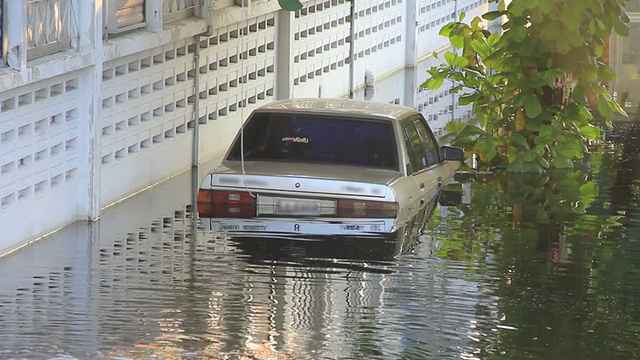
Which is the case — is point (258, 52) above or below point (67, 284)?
above

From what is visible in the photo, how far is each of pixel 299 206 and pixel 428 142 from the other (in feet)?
7.39

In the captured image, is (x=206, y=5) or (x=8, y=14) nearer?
(x=8, y=14)

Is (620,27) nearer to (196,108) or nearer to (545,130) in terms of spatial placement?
(545,130)

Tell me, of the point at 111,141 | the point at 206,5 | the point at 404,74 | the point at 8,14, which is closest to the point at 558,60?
the point at 206,5

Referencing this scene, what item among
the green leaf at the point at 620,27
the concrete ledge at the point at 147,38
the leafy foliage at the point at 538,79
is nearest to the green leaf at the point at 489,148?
the leafy foliage at the point at 538,79

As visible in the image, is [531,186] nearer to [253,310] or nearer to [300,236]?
[300,236]

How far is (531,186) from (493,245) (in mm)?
3662

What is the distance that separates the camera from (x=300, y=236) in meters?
12.5

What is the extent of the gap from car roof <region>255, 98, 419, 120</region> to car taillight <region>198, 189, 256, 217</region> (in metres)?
1.04

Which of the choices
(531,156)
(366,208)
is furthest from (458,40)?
(366,208)

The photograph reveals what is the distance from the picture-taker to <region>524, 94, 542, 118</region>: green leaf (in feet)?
55.8

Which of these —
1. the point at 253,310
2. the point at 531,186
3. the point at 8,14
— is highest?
the point at 8,14

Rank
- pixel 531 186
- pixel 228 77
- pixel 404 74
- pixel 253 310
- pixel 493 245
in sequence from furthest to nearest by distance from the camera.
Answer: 1. pixel 404 74
2. pixel 228 77
3. pixel 531 186
4. pixel 493 245
5. pixel 253 310

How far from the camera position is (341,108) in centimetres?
1320
